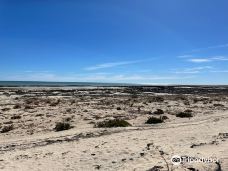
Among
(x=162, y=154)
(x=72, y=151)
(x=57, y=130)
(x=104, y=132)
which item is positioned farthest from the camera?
(x=57, y=130)

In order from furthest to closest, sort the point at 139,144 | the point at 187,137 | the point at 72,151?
the point at 187,137 < the point at 139,144 < the point at 72,151

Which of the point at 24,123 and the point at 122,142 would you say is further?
the point at 24,123

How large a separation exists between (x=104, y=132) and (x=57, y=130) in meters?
2.98

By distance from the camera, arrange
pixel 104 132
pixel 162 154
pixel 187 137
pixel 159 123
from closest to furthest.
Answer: pixel 162 154 < pixel 187 137 < pixel 104 132 < pixel 159 123

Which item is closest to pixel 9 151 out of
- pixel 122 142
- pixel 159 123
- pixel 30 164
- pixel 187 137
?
pixel 30 164

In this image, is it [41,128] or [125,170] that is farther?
[41,128]

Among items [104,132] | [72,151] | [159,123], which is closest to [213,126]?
[159,123]

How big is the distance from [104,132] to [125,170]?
23.3ft

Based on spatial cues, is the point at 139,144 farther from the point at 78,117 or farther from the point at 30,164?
the point at 78,117

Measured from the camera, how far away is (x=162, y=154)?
11320 millimetres

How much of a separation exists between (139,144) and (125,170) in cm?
380

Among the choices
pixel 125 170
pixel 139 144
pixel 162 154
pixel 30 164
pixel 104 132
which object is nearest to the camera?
pixel 125 170

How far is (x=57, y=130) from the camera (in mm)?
18016

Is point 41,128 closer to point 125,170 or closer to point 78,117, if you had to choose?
point 78,117
